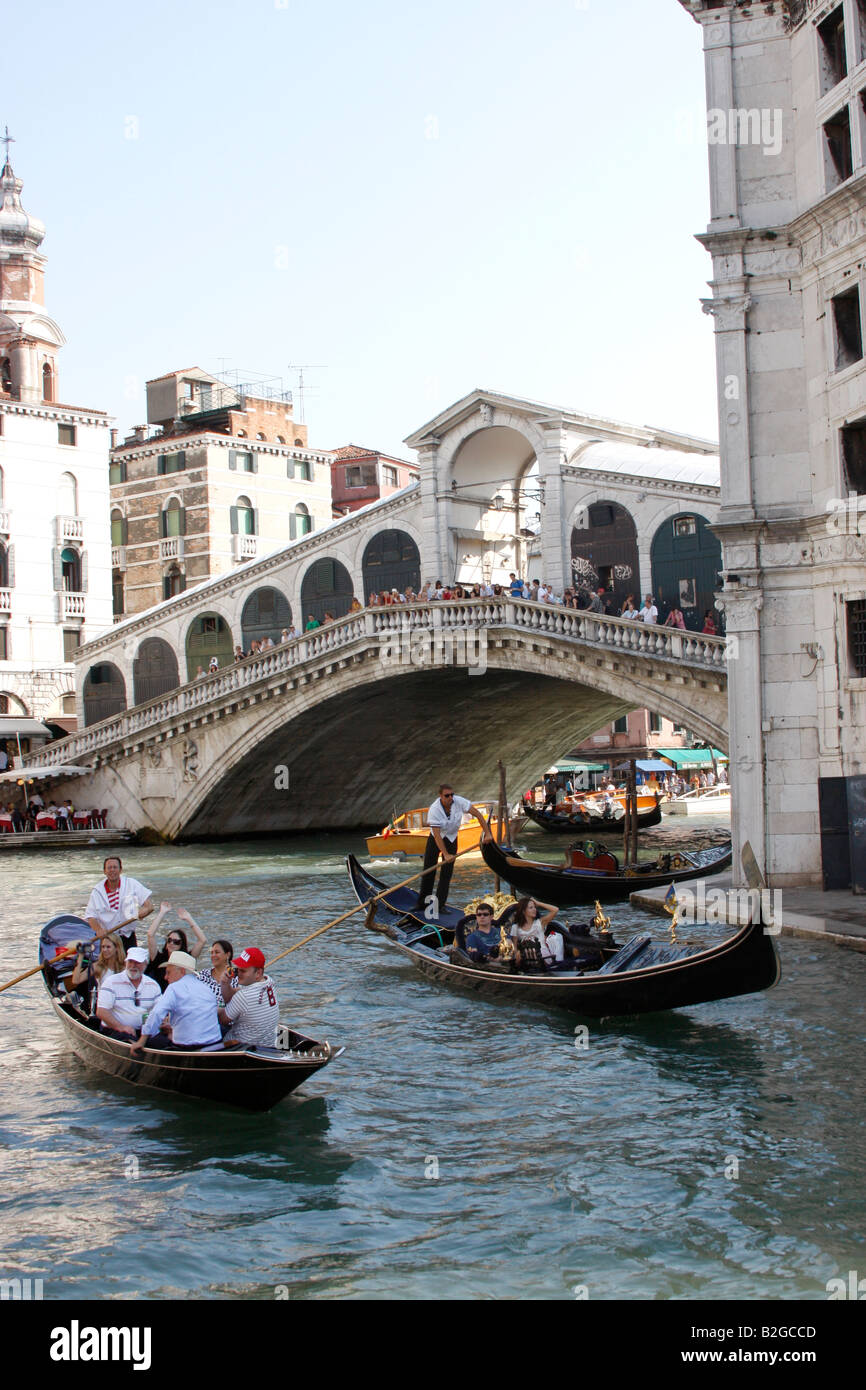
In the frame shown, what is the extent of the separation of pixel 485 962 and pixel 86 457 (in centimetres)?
2919

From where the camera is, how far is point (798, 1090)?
348 inches

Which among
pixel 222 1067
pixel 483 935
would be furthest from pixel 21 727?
pixel 222 1067

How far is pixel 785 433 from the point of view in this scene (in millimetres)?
15461

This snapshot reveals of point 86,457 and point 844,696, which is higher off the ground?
point 86,457

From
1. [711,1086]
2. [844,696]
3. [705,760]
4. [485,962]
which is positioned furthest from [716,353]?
[705,760]

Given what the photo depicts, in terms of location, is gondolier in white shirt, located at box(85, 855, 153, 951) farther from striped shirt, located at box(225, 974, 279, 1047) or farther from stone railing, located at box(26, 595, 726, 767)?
stone railing, located at box(26, 595, 726, 767)

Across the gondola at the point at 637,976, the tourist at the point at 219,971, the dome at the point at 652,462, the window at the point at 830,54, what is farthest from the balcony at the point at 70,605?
the tourist at the point at 219,971

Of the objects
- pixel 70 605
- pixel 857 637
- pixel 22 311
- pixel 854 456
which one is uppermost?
pixel 22 311

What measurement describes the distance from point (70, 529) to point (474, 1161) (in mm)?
31940

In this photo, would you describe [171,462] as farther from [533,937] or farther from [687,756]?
[533,937]
